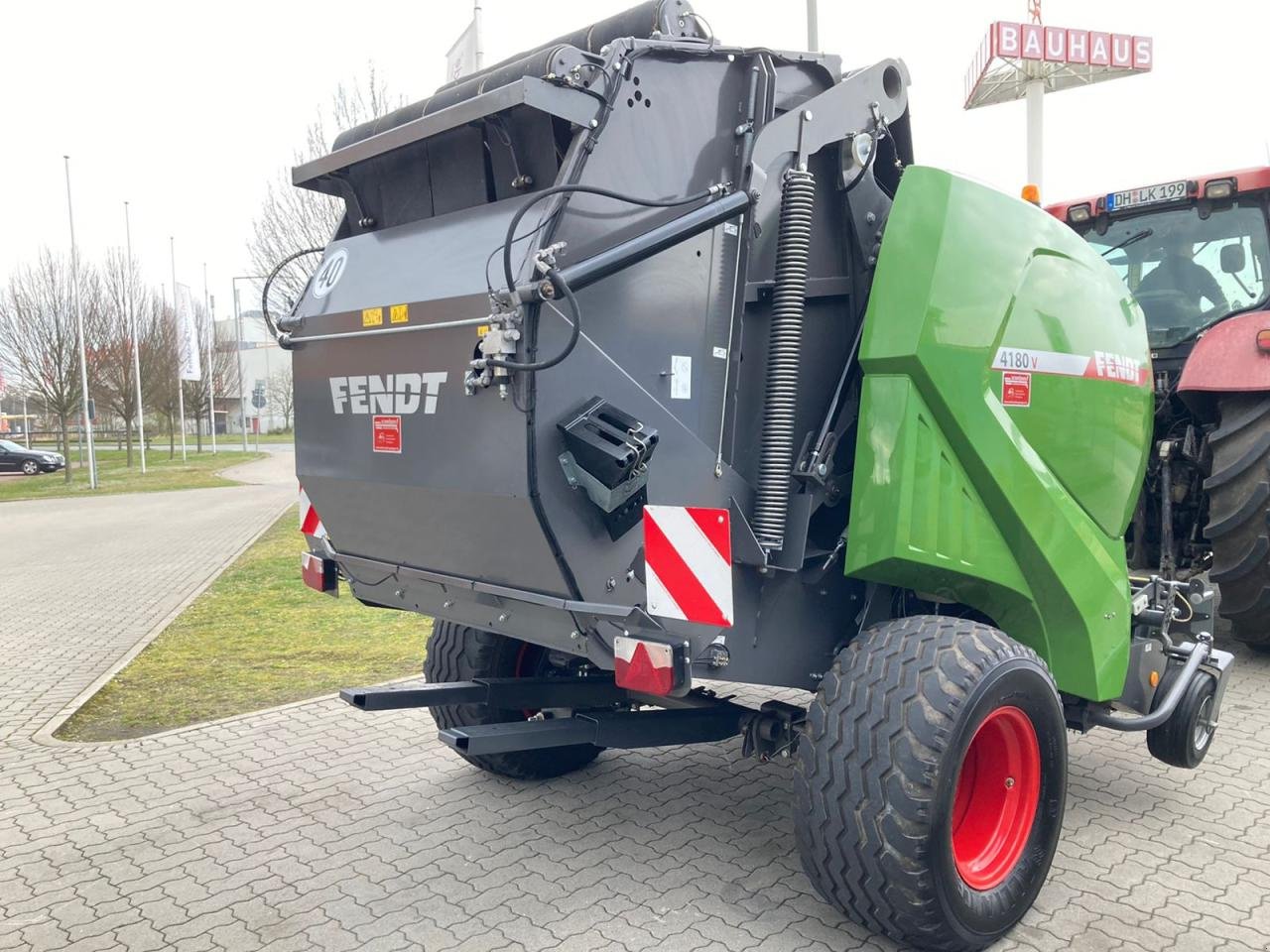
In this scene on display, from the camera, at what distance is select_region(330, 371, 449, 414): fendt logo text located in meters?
2.98

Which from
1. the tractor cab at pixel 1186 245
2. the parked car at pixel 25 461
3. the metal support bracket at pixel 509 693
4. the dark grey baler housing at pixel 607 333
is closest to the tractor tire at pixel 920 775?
the dark grey baler housing at pixel 607 333

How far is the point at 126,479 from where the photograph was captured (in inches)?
1041

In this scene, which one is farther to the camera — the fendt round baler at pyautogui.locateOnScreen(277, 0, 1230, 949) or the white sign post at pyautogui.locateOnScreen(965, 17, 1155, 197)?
the white sign post at pyautogui.locateOnScreen(965, 17, 1155, 197)

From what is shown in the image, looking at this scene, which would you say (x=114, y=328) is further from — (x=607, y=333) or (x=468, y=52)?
(x=607, y=333)

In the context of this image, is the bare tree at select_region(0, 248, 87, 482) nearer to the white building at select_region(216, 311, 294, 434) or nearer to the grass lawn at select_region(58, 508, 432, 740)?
the grass lawn at select_region(58, 508, 432, 740)

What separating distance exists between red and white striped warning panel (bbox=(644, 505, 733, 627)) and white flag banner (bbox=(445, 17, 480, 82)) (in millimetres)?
5505

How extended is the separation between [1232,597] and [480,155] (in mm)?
4625

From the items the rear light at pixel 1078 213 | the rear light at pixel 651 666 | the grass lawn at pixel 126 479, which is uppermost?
the rear light at pixel 1078 213

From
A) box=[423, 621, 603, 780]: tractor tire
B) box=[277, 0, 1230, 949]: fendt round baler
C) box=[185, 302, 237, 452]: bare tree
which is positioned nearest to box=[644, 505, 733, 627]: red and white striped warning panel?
box=[277, 0, 1230, 949]: fendt round baler

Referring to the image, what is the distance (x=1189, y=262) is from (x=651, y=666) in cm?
478

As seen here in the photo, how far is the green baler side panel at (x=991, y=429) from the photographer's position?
118 inches

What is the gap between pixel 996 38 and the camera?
88.0ft

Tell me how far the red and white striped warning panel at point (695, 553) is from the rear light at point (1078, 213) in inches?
175

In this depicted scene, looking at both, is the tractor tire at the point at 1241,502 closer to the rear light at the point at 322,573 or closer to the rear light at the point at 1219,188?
the rear light at the point at 1219,188
